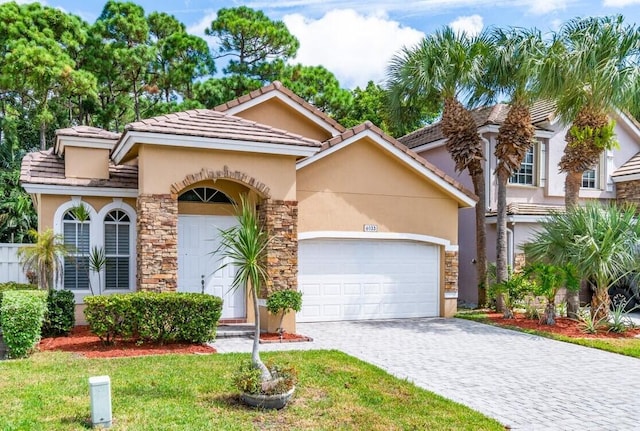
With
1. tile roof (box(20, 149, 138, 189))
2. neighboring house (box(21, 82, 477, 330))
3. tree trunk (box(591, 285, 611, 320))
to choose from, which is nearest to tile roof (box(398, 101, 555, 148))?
neighboring house (box(21, 82, 477, 330))

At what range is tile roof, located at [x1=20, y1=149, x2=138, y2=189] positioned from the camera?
12945 millimetres

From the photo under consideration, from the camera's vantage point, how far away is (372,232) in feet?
50.8

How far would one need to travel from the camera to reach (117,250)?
535 inches

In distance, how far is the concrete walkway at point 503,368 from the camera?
24.2 feet

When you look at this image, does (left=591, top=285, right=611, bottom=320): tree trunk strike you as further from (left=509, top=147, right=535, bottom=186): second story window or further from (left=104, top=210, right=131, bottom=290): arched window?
(left=104, top=210, right=131, bottom=290): arched window

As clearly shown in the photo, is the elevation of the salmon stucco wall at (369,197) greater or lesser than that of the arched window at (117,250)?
greater

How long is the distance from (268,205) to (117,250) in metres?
3.93

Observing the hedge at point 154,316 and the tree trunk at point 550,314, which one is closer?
the hedge at point 154,316

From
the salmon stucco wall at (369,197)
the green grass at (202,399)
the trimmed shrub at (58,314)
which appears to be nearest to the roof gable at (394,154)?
the salmon stucco wall at (369,197)

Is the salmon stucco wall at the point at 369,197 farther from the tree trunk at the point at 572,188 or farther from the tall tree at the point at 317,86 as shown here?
the tall tree at the point at 317,86

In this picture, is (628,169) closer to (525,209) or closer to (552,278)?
(525,209)

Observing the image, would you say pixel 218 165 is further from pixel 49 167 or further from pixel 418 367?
pixel 418 367

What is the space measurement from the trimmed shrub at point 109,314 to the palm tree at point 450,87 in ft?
34.0

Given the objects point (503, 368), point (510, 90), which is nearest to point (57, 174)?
point (503, 368)
